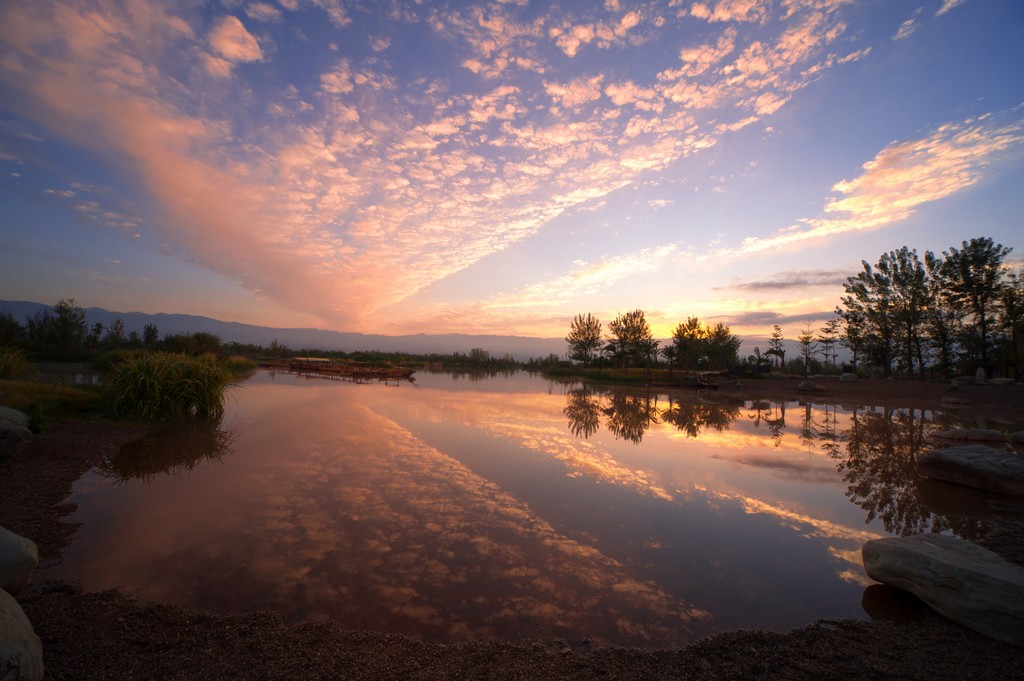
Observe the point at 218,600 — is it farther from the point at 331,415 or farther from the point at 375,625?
the point at 331,415

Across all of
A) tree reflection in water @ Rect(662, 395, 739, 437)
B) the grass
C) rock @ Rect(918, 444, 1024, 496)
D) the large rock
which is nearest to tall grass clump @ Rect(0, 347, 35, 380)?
the grass

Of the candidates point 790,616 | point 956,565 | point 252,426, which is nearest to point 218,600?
point 790,616

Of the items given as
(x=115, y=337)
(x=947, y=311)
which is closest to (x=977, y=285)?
(x=947, y=311)

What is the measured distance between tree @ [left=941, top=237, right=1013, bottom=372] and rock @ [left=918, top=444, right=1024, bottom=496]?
30.7 m

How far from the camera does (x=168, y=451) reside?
7754 millimetres

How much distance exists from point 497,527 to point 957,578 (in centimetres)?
413

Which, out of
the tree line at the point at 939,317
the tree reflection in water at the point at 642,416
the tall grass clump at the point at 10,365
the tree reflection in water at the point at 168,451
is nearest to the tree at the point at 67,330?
the tall grass clump at the point at 10,365

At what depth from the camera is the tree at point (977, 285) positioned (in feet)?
91.2

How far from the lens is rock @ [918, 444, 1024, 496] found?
6637 mm

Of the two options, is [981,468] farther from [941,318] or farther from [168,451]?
[941,318]

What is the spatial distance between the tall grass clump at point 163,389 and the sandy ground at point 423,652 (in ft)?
29.3

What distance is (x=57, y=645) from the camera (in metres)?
A: 2.54

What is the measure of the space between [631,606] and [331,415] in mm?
10852

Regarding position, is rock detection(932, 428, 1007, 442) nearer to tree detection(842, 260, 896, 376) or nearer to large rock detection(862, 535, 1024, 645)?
large rock detection(862, 535, 1024, 645)
